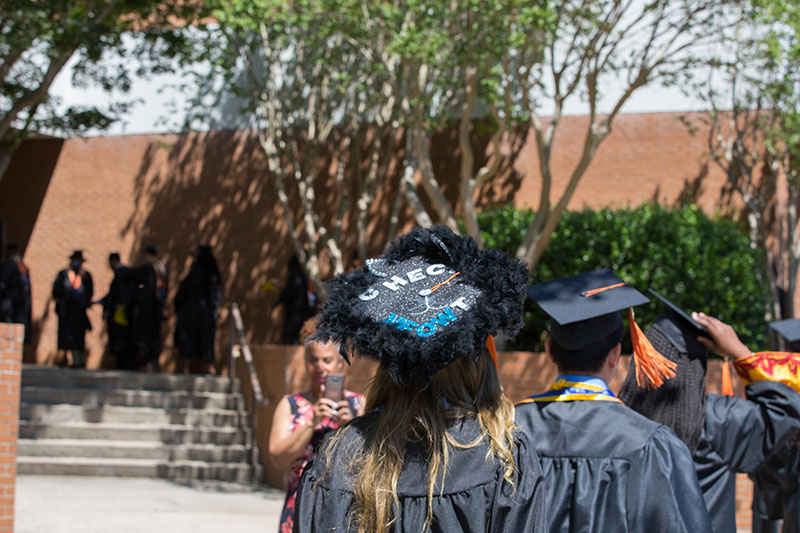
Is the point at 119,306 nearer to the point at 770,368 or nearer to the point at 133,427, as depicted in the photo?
the point at 133,427

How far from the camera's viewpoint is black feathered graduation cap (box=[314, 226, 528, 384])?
219 centimetres

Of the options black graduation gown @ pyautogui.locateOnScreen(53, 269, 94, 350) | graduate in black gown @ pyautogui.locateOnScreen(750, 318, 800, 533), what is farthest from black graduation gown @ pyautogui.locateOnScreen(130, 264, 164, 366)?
graduate in black gown @ pyautogui.locateOnScreen(750, 318, 800, 533)

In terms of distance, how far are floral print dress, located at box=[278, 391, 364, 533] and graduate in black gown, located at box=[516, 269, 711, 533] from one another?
0.98m

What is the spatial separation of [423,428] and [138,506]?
7106 millimetres

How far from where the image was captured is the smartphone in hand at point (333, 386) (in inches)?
146

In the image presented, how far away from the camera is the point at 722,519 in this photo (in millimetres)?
3725

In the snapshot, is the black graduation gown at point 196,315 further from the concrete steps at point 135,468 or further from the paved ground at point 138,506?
the paved ground at point 138,506

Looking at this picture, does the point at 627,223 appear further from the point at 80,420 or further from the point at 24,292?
the point at 24,292

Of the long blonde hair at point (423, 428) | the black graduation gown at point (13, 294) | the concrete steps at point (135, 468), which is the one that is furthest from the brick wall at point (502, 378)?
the long blonde hair at point (423, 428)

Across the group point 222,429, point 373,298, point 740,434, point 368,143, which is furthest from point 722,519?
point 368,143

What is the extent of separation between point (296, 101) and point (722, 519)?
32.7 feet

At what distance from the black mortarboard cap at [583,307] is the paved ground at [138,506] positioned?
5284mm

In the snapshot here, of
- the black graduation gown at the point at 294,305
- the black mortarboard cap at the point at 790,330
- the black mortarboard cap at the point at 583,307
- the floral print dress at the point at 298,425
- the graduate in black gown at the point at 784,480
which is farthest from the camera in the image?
the black graduation gown at the point at 294,305

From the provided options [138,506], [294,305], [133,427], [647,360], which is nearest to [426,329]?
[647,360]
